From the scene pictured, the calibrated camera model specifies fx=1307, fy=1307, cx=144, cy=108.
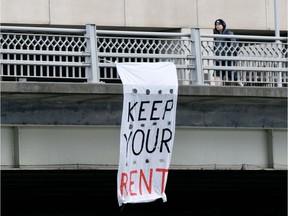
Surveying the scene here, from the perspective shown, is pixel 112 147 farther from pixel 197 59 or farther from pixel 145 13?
pixel 145 13

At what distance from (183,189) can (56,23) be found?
10177 mm

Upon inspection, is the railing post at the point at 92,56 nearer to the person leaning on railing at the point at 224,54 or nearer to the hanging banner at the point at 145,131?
the hanging banner at the point at 145,131

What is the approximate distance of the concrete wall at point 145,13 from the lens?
3566 centimetres

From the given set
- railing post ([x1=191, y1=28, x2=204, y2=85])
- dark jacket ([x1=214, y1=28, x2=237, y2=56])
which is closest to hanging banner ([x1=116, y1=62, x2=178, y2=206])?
railing post ([x1=191, y1=28, x2=204, y2=85])

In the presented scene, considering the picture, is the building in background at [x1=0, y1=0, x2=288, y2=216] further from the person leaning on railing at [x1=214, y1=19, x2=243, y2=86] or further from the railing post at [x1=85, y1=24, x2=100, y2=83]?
the person leaning on railing at [x1=214, y1=19, x2=243, y2=86]

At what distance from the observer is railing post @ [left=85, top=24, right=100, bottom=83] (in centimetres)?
2416

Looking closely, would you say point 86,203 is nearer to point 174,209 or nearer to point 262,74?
point 174,209

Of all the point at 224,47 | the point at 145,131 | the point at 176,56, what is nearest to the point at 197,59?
the point at 176,56

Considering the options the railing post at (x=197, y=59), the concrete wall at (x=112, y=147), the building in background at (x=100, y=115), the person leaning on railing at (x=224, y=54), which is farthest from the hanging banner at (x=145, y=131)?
the person leaning on railing at (x=224, y=54)

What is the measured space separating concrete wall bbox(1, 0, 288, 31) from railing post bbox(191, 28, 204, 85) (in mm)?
10762

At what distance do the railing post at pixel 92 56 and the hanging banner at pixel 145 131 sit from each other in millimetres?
685

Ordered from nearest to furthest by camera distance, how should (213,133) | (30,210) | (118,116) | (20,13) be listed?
(118,116) < (213,133) < (20,13) < (30,210)

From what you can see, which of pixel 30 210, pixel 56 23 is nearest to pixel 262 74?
pixel 56 23

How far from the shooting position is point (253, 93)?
25391 millimetres
